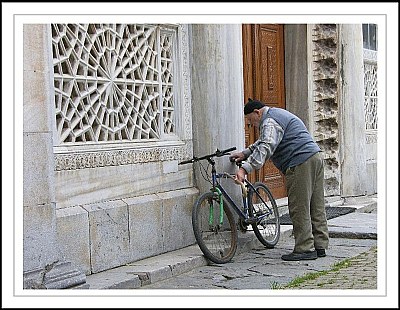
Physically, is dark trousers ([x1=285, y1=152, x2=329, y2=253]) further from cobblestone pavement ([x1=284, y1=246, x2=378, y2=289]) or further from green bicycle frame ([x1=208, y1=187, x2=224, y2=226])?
green bicycle frame ([x1=208, y1=187, x2=224, y2=226])

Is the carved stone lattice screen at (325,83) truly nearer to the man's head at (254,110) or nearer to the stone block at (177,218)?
the man's head at (254,110)

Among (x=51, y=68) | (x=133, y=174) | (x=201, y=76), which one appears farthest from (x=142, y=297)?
(x=201, y=76)

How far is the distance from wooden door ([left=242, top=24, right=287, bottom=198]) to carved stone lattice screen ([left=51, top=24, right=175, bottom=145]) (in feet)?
7.29

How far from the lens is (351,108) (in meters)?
12.0

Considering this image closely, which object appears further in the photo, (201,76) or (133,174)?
(201,76)

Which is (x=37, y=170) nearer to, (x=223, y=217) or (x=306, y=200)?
(x=223, y=217)

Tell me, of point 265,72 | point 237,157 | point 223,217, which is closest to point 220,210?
point 223,217

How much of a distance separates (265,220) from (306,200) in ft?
2.48

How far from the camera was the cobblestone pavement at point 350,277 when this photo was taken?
7.27 m

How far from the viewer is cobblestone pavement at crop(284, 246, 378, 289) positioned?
23.8ft

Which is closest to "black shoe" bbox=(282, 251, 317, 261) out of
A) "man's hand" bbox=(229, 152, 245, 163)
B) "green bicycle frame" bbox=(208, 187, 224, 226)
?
"green bicycle frame" bbox=(208, 187, 224, 226)

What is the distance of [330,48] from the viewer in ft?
38.7
